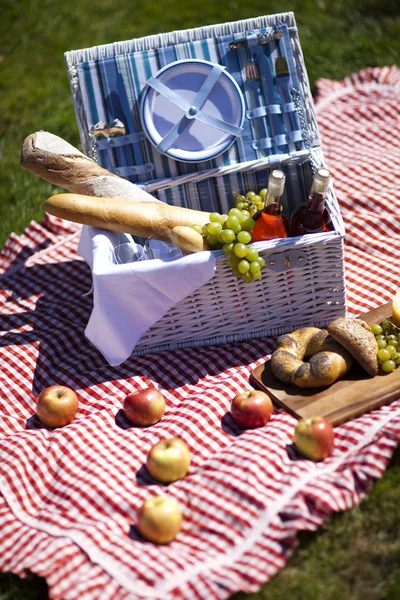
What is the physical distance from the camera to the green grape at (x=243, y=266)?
2596mm

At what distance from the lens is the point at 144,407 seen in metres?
2.55

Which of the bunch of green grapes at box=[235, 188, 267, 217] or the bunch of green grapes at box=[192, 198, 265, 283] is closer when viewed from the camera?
the bunch of green grapes at box=[192, 198, 265, 283]

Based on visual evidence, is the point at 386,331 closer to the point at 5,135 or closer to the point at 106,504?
the point at 106,504

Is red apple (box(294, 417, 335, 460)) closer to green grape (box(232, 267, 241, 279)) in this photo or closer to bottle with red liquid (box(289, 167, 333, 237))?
green grape (box(232, 267, 241, 279))

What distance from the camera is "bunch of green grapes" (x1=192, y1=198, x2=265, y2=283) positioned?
260 cm

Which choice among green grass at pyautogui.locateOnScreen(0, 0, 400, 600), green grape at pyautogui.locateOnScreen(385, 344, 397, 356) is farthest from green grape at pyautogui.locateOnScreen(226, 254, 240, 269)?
green grass at pyautogui.locateOnScreen(0, 0, 400, 600)

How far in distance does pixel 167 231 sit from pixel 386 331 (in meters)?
0.88

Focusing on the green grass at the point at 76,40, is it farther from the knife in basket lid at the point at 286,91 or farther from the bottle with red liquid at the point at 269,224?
the bottle with red liquid at the point at 269,224

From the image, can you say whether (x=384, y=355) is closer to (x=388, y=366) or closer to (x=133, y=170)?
(x=388, y=366)

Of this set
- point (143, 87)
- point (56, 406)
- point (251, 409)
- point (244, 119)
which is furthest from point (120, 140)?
point (251, 409)

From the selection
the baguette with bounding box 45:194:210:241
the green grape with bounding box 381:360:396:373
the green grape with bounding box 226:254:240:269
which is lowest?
the green grape with bounding box 381:360:396:373

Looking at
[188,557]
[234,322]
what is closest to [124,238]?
[234,322]

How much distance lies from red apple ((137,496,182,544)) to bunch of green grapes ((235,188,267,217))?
126 cm

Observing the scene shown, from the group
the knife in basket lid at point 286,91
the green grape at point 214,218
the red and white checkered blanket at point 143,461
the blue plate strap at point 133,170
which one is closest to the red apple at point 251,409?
the red and white checkered blanket at point 143,461
